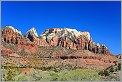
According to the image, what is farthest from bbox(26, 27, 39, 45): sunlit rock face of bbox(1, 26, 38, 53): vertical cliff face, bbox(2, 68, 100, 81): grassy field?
bbox(2, 68, 100, 81): grassy field

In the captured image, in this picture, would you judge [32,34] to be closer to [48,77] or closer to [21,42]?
[48,77]

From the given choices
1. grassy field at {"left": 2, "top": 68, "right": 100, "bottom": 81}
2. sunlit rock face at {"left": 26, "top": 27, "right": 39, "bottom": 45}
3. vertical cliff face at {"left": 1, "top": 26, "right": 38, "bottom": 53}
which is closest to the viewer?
grassy field at {"left": 2, "top": 68, "right": 100, "bottom": 81}

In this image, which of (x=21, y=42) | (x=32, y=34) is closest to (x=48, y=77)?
(x=32, y=34)

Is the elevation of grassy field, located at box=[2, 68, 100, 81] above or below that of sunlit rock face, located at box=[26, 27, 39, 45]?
below

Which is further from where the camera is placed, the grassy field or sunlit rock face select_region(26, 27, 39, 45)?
sunlit rock face select_region(26, 27, 39, 45)

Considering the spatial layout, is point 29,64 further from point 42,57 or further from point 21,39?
point 21,39

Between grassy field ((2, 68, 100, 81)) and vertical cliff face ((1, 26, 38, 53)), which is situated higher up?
vertical cliff face ((1, 26, 38, 53))

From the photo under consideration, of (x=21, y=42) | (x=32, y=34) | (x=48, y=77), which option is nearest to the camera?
(x=48, y=77)

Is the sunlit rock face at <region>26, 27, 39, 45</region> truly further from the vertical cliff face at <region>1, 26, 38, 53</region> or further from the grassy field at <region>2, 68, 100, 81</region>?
the grassy field at <region>2, 68, 100, 81</region>

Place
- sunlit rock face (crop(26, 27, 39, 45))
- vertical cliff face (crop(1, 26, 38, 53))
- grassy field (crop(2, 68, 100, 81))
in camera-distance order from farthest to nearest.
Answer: vertical cliff face (crop(1, 26, 38, 53))
sunlit rock face (crop(26, 27, 39, 45))
grassy field (crop(2, 68, 100, 81))

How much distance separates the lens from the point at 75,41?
1504 cm

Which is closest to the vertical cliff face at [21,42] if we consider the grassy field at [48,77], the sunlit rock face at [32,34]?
the sunlit rock face at [32,34]

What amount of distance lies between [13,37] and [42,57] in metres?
1.98

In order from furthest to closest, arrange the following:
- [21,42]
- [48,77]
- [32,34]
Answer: [21,42] < [32,34] < [48,77]
